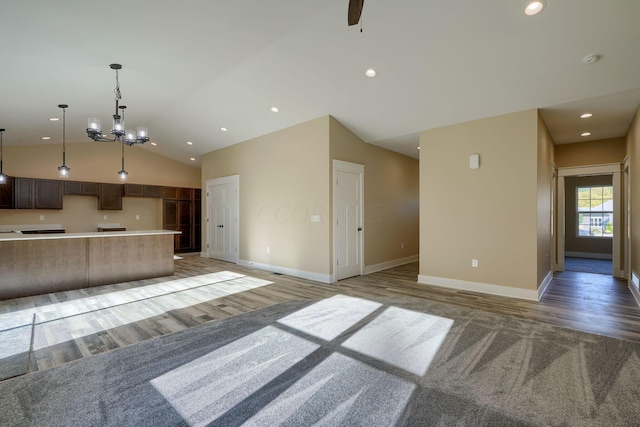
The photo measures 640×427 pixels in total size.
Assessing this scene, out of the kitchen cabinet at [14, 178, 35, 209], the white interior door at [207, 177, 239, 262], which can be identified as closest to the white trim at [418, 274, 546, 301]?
the white interior door at [207, 177, 239, 262]

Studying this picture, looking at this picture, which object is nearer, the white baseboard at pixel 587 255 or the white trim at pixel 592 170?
the white trim at pixel 592 170

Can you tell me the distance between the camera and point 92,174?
820cm

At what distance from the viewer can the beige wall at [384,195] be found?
582 cm

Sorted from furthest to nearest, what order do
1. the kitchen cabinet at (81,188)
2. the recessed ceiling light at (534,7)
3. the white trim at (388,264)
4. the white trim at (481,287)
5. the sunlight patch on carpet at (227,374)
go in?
the kitchen cabinet at (81,188)
the white trim at (388,264)
the white trim at (481,287)
the recessed ceiling light at (534,7)
the sunlight patch on carpet at (227,374)

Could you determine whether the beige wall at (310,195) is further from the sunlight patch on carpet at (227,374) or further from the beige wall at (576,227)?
the beige wall at (576,227)

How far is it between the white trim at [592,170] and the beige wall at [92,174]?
10169mm

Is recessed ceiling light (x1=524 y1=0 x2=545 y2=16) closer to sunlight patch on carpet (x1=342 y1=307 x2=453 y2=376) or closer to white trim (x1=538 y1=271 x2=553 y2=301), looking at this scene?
sunlight patch on carpet (x1=342 y1=307 x2=453 y2=376)

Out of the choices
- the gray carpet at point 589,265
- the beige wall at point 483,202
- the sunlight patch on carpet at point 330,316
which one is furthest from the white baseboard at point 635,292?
the sunlight patch on carpet at point 330,316

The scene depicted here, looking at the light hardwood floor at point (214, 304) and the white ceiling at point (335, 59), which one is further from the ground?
the white ceiling at point (335, 59)

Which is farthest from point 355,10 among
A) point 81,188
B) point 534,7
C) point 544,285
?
point 81,188

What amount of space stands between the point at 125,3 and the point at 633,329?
19.6 ft

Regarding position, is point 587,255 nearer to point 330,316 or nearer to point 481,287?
point 481,287

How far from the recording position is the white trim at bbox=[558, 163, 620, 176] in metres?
5.75

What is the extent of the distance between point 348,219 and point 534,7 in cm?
387
